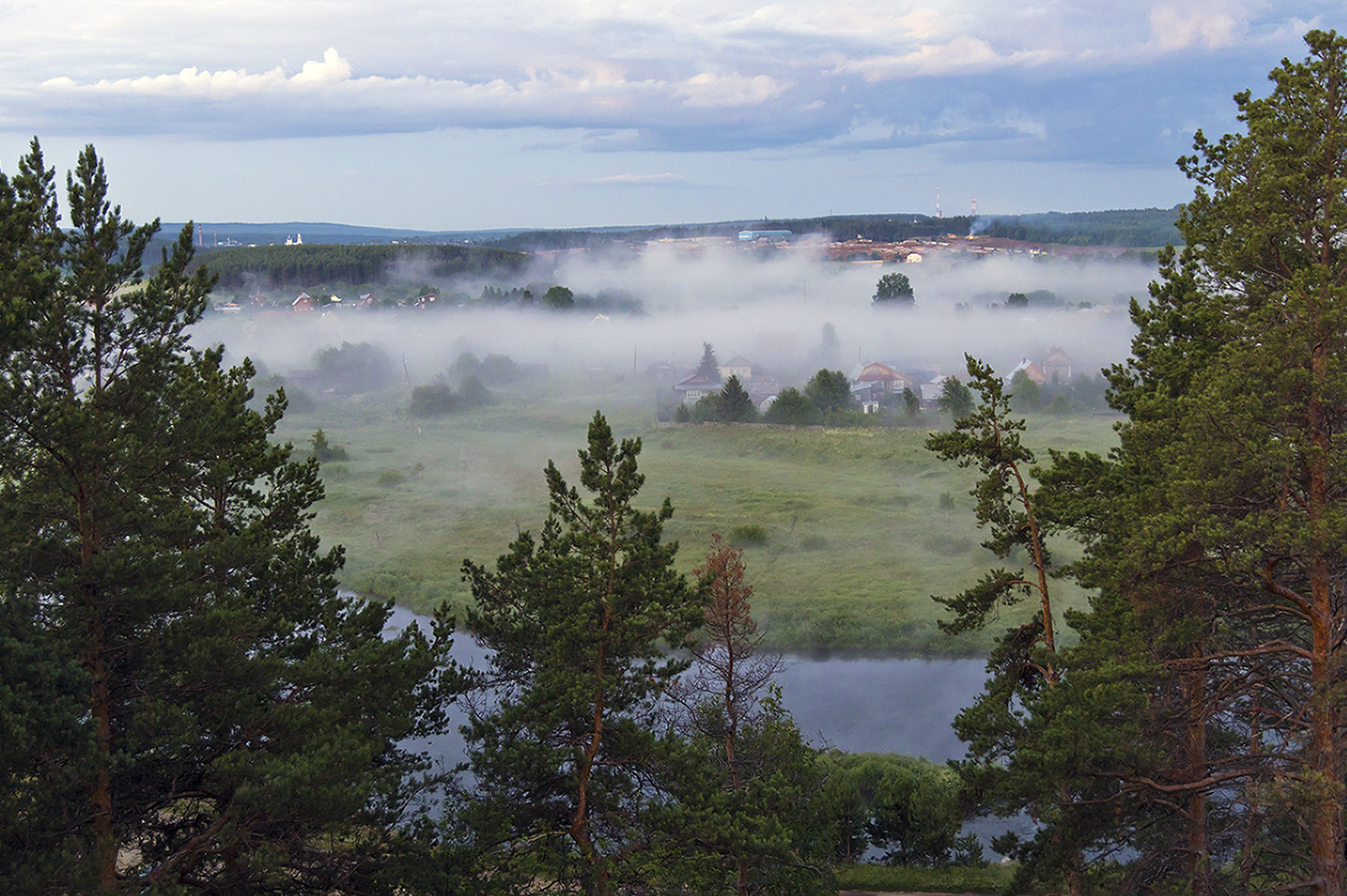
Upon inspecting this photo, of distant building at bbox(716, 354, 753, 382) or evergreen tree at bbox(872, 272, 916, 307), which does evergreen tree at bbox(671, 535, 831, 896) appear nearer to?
distant building at bbox(716, 354, 753, 382)

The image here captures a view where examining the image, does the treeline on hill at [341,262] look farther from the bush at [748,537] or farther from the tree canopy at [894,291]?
the bush at [748,537]

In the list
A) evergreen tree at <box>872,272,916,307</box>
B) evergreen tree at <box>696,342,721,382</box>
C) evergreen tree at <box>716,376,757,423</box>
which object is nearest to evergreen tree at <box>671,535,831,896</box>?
evergreen tree at <box>716,376,757,423</box>

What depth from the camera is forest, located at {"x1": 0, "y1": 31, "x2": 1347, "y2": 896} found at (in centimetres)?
895

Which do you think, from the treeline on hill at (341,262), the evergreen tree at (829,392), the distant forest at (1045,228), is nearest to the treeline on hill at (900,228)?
the distant forest at (1045,228)

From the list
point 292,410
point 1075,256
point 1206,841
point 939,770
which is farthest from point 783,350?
point 1206,841

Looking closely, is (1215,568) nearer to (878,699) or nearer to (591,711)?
(591,711)

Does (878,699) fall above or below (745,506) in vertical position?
below

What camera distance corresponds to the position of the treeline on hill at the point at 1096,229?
502 ft

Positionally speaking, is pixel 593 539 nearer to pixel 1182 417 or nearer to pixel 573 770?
pixel 573 770

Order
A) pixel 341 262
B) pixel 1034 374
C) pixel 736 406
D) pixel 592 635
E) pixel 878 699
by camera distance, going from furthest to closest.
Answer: pixel 341 262 < pixel 1034 374 < pixel 736 406 < pixel 878 699 < pixel 592 635

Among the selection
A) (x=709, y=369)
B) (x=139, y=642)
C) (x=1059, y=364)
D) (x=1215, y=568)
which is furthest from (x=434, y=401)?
(x=1215, y=568)

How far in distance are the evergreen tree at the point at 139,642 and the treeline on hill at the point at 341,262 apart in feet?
458

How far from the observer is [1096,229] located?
543ft

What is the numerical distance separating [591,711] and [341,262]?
523ft
